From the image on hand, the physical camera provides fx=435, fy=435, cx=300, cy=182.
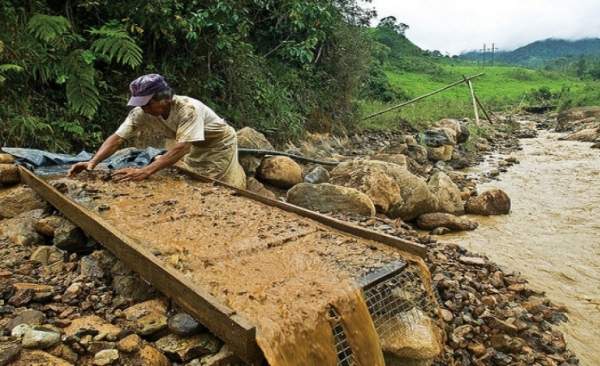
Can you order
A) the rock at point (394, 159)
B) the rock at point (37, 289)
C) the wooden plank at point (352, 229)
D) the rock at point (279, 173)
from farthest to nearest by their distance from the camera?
the rock at point (394, 159) < the rock at point (279, 173) < the wooden plank at point (352, 229) < the rock at point (37, 289)

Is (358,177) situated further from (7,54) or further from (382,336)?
(7,54)

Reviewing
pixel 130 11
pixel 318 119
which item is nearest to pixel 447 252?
pixel 130 11

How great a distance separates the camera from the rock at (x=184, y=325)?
2.25m

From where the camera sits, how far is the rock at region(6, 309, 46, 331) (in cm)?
223

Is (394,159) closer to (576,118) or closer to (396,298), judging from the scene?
(396,298)

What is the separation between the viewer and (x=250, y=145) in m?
6.64

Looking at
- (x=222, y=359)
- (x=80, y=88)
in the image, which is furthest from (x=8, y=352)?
(x=80, y=88)

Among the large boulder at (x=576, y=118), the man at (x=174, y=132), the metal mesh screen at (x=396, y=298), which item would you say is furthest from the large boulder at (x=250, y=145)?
the large boulder at (x=576, y=118)

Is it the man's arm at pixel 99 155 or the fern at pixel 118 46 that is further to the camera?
the fern at pixel 118 46

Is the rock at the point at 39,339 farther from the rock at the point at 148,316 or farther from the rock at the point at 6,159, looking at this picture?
the rock at the point at 6,159

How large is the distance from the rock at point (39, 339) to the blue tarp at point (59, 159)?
2.84 meters

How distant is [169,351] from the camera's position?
7.16 feet

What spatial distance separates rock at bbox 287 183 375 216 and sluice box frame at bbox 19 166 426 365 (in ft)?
5.25

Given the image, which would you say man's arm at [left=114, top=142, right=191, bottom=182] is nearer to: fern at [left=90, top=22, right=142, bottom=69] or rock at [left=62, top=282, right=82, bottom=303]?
rock at [left=62, top=282, right=82, bottom=303]
